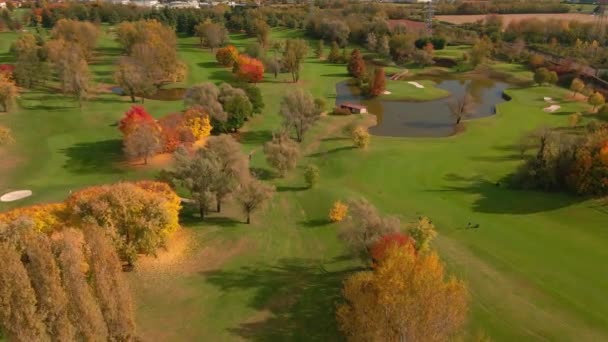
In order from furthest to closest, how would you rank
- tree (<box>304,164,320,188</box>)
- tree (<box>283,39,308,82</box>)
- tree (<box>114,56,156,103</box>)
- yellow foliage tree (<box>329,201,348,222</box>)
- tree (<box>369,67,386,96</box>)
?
tree (<box>283,39,308,82</box>) < tree (<box>369,67,386,96</box>) < tree (<box>114,56,156,103</box>) < tree (<box>304,164,320,188</box>) < yellow foliage tree (<box>329,201,348,222</box>)

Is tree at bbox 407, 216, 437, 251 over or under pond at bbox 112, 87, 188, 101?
under

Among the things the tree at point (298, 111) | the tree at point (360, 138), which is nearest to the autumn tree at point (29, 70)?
the tree at point (298, 111)

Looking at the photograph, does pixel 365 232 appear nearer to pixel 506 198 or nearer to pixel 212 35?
pixel 506 198

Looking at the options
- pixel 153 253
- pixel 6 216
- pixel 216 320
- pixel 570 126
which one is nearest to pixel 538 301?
pixel 216 320

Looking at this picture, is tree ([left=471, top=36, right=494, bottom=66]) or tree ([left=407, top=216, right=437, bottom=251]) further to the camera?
tree ([left=471, top=36, right=494, bottom=66])

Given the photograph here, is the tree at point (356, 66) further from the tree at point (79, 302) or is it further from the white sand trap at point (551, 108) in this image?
the tree at point (79, 302)

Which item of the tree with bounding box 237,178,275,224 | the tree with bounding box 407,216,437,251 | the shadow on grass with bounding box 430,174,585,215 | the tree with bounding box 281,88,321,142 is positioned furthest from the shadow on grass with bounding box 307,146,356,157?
the tree with bounding box 407,216,437,251

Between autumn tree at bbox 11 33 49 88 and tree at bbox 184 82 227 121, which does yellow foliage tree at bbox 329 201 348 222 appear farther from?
autumn tree at bbox 11 33 49 88
